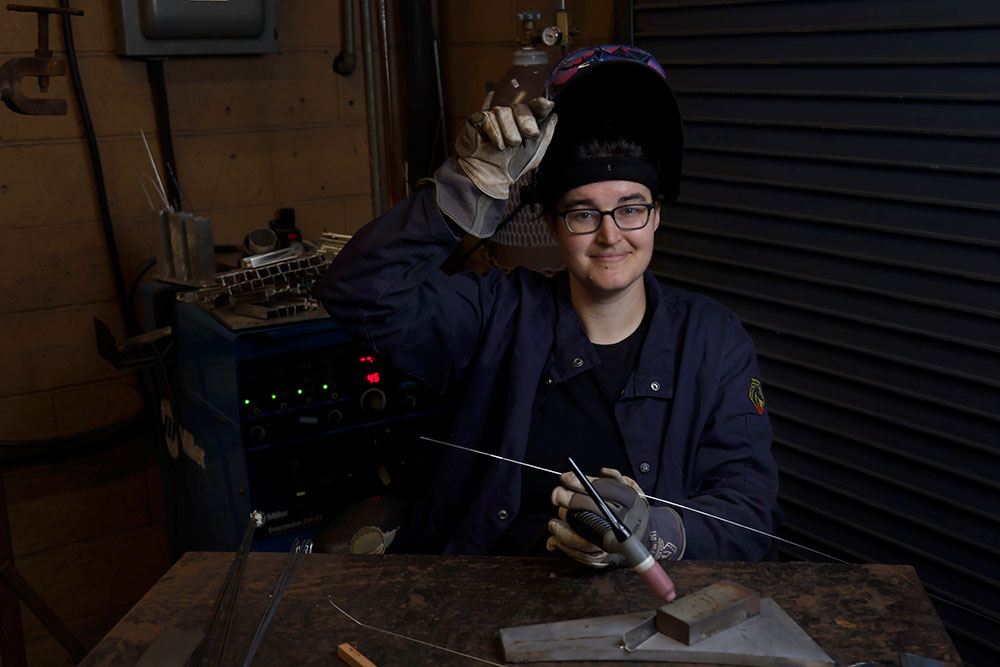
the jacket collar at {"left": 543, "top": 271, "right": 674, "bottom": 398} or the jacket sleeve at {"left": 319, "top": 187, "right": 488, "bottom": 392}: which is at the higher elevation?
the jacket sleeve at {"left": 319, "top": 187, "right": 488, "bottom": 392}

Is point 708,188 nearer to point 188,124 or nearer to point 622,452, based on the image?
point 622,452

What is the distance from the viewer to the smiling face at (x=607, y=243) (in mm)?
1613

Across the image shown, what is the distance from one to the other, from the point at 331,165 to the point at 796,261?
58.5 inches

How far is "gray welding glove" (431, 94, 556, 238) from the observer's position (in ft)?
4.60

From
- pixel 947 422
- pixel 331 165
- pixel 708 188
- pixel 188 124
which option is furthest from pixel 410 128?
pixel 947 422

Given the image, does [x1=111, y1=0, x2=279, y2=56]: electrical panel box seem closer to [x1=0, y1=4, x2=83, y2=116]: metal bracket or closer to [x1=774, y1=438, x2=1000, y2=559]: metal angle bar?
[x1=0, y1=4, x2=83, y2=116]: metal bracket

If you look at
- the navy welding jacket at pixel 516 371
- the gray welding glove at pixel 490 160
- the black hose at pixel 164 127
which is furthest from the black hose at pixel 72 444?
the gray welding glove at pixel 490 160

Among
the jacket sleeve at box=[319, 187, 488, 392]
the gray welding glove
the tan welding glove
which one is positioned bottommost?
the tan welding glove

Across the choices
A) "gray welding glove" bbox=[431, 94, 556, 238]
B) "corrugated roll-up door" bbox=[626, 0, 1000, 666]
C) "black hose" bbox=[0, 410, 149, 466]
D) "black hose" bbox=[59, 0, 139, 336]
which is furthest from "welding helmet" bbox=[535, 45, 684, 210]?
"black hose" bbox=[0, 410, 149, 466]

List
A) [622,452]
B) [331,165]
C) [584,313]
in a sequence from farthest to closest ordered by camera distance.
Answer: [331,165]
[584,313]
[622,452]

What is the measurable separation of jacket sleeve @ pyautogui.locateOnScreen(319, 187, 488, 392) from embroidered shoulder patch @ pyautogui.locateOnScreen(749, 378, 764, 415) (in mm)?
512

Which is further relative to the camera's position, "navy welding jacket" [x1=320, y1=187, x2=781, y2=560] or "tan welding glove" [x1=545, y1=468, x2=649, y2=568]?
"navy welding jacket" [x1=320, y1=187, x2=781, y2=560]

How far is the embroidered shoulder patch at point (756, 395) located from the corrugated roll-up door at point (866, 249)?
17.9 inches

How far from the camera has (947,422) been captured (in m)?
1.88
